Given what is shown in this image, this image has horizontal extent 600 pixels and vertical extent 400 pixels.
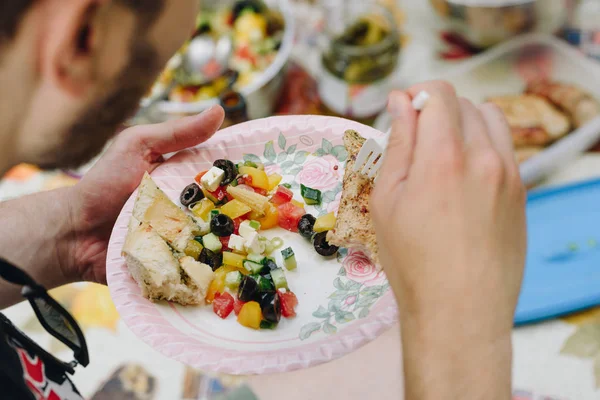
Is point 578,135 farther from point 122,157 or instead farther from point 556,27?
point 122,157

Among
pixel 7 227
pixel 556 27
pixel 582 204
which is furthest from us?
pixel 556 27

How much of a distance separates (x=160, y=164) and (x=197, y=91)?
0.58 meters

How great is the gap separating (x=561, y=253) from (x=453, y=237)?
87 cm

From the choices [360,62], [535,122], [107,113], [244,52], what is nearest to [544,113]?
[535,122]

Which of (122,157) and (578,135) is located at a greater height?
(122,157)

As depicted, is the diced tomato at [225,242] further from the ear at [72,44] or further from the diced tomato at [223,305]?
the ear at [72,44]

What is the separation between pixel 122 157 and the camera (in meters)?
0.97

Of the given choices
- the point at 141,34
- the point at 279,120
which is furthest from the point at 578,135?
the point at 141,34

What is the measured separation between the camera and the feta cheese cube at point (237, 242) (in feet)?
2.71

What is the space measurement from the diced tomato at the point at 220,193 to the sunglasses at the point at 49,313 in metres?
0.29

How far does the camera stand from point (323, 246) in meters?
0.83

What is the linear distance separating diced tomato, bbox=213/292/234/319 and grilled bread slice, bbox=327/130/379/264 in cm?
17

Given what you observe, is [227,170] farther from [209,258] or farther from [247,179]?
[209,258]

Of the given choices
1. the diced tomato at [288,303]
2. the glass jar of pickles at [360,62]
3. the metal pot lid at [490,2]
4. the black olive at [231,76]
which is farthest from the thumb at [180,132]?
the metal pot lid at [490,2]
